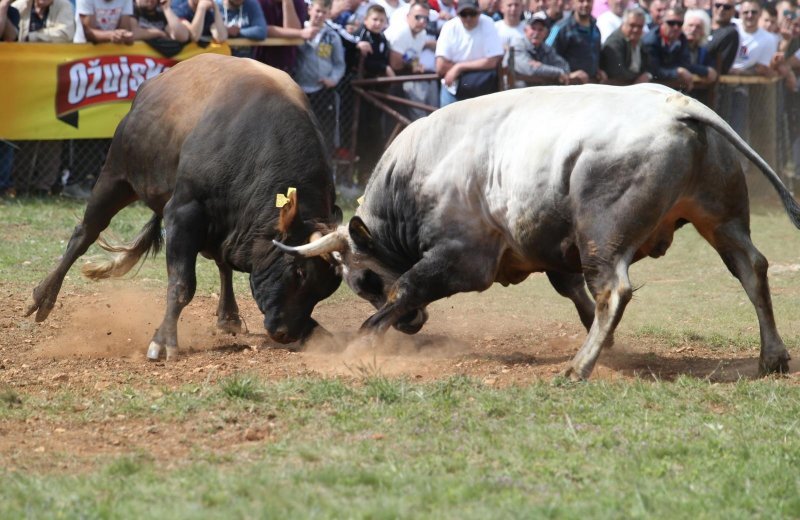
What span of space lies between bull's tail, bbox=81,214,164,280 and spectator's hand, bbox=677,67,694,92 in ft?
28.4

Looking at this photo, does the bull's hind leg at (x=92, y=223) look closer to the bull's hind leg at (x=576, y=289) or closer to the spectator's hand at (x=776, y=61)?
the bull's hind leg at (x=576, y=289)

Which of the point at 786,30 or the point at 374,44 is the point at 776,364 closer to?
the point at 374,44

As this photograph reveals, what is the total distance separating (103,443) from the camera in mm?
4965

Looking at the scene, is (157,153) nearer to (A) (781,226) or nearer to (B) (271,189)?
(B) (271,189)

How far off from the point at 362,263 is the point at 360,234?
20cm

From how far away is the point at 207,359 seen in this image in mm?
7055

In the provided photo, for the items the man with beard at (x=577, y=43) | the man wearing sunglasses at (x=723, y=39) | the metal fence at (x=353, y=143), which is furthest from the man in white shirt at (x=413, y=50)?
the man wearing sunglasses at (x=723, y=39)

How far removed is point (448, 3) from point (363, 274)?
938cm

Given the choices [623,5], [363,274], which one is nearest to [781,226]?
[623,5]

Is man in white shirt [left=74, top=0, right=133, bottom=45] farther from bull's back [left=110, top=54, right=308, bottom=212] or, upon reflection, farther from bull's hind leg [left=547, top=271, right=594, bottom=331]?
bull's hind leg [left=547, top=271, right=594, bottom=331]

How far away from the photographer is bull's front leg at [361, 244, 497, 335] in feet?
21.9

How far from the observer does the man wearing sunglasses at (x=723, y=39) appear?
15641 millimetres

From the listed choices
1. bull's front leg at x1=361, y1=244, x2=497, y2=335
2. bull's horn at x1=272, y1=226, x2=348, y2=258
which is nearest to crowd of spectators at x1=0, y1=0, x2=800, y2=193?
bull's horn at x1=272, y1=226, x2=348, y2=258

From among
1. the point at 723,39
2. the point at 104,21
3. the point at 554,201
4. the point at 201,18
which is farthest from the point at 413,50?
the point at 554,201
